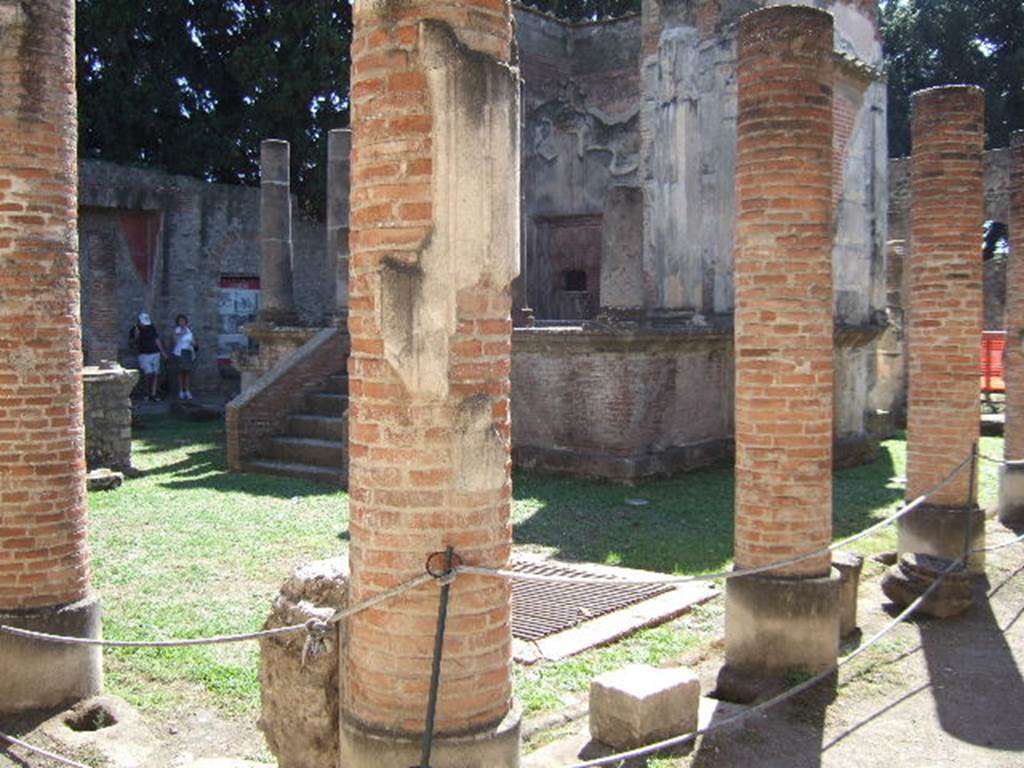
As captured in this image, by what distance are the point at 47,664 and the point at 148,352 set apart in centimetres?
1626

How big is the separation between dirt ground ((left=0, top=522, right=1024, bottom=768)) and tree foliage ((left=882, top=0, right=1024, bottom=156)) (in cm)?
2862

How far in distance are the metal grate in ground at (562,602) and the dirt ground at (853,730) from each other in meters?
1.00

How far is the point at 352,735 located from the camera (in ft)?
12.6

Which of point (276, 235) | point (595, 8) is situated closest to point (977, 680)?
point (276, 235)

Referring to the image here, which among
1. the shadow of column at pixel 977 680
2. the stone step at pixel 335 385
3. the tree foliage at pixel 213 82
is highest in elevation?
the tree foliage at pixel 213 82

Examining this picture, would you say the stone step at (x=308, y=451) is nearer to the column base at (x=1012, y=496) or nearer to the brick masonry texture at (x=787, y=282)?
the column base at (x=1012, y=496)

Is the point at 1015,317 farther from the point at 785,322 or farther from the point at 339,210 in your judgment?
the point at 339,210

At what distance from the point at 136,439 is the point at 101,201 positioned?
7443 mm

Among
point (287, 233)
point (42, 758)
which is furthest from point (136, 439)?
point (42, 758)

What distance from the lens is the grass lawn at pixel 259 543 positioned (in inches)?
238

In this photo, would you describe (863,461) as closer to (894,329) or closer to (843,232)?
(843,232)

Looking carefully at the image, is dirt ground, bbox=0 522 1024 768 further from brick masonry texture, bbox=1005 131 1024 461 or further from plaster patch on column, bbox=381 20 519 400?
brick masonry texture, bbox=1005 131 1024 461

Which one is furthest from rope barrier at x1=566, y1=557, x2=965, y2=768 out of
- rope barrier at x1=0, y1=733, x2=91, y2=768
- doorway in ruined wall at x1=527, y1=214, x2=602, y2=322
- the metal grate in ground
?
doorway in ruined wall at x1=527, y1=214, x2=602, y2=322

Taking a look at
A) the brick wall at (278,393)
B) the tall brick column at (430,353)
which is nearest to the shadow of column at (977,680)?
the tall brick column at (430,353)
